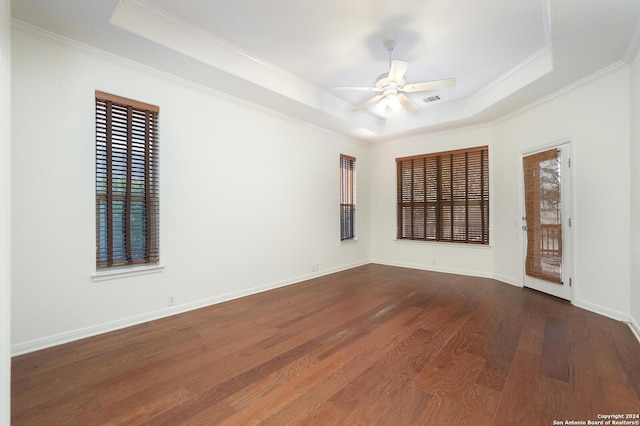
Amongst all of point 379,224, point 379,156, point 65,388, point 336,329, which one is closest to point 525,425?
point 336,329

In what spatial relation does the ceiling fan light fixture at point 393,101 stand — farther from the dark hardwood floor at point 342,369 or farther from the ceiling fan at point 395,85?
the dark hardwood floor at point 342,369

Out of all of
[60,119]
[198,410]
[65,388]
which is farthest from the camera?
[60,119]

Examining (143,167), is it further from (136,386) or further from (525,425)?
(525,425)

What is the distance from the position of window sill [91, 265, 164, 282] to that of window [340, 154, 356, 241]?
368 centimetres

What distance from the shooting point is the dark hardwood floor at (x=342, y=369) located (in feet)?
6.08

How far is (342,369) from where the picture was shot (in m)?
2.35

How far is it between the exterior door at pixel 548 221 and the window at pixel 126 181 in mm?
5200

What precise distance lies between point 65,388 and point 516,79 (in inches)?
226

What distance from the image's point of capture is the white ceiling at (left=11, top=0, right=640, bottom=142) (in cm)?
267

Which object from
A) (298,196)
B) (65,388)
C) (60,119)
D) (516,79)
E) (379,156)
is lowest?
(65,388)

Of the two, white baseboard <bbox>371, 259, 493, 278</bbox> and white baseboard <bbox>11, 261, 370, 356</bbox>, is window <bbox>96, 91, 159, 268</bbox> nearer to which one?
white baseboard <bbox>11, 261, 370, 356</bbox>

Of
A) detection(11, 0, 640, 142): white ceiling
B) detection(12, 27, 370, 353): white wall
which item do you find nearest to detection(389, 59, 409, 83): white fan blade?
detection(11, 0, 640, 142): white ceiling

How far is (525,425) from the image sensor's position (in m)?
1.72

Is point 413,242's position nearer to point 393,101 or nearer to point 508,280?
point 508,280
